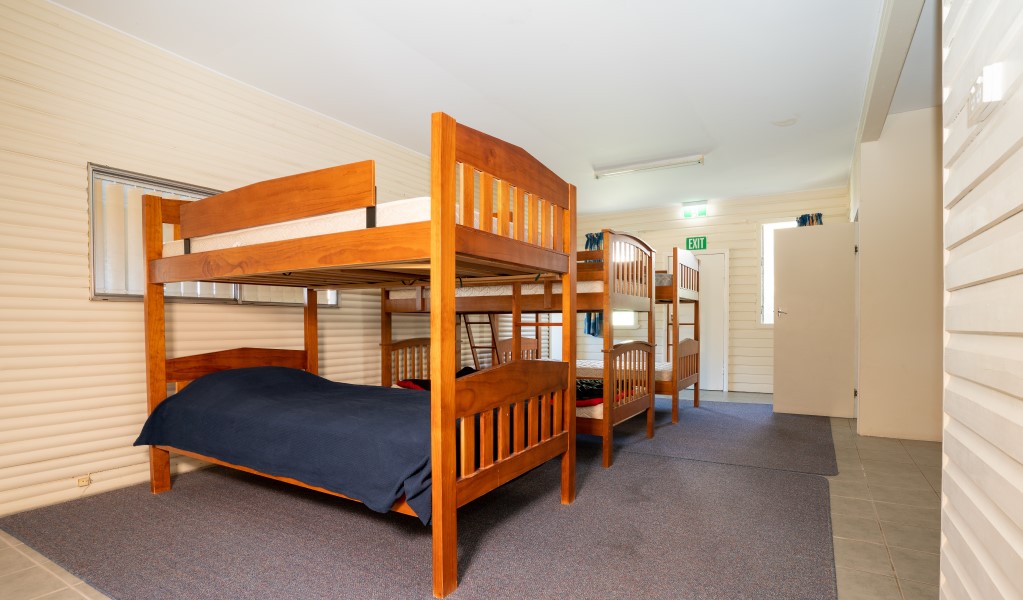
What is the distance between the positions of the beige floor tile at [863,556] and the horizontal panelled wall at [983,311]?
0.69 meters

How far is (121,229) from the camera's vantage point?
2.97 meters

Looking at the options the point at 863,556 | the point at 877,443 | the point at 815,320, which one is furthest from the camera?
the point at 815,320

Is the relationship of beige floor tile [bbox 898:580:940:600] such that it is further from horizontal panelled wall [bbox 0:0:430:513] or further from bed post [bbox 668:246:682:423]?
horizontal panelled wall [bbox 0:0:430:513]

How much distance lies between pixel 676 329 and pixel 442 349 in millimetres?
3419

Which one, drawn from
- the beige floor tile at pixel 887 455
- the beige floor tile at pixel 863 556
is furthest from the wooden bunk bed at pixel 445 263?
the beige floor tile at pixel 887 455

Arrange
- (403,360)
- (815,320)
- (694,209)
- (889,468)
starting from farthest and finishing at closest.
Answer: (694,209), (815,320), (403,360), (889,468)

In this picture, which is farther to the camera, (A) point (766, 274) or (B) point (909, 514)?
(A) point (766, 274)

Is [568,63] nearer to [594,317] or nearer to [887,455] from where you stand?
[887,455]

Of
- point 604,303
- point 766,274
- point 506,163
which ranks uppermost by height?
point 506,163

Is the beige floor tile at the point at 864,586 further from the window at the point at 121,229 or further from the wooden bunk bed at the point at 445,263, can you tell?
the window at the point at 121,229

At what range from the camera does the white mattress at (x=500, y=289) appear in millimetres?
3518

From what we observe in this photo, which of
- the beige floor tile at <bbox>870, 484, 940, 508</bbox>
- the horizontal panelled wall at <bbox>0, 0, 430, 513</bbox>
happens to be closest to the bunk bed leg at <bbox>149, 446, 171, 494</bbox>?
the horizontal panelled wall at <bbox>0, 0, 430, 513</bbox>

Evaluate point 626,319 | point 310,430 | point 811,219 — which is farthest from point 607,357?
point 811,219

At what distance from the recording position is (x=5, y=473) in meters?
2.47
